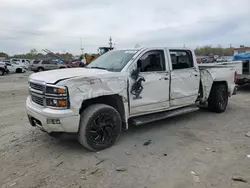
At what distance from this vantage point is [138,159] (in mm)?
4293

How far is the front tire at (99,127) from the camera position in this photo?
4.46m

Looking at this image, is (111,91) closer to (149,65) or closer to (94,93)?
(94,93)

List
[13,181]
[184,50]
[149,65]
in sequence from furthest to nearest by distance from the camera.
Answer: [184,50]
[149,65]
[13,181]

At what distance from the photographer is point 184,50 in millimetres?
6422

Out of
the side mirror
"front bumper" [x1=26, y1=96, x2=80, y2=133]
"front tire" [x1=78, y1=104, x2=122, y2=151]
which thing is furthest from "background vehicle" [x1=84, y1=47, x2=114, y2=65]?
"front bumper" [x1=26, y1=96, x2=80, y2=133]

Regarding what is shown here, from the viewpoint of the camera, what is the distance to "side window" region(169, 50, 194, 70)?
604 centimetres

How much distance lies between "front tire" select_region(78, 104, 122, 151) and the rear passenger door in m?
1.74

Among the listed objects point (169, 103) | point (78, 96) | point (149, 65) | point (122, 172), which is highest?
point (149, 65)

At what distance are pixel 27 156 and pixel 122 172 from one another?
1.73 m

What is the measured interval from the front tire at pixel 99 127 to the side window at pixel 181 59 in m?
2.11

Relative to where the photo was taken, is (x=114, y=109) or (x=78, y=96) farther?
(x=114, y=109)

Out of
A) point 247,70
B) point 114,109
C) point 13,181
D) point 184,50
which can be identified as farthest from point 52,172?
point 247,70

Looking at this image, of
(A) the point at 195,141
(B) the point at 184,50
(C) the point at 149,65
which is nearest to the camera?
(A) the point at 195,141

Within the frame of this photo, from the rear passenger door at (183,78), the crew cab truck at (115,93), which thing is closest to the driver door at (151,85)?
the crew cab truck at (115,93)
